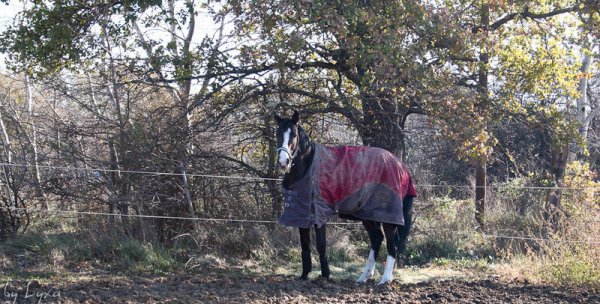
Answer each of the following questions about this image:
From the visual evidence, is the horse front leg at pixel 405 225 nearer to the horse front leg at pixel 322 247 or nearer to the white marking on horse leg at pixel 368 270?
the white marking on horse leg at pixel 368 270

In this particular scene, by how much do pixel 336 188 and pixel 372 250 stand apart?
106 cm

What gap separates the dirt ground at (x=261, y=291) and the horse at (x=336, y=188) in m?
0.67

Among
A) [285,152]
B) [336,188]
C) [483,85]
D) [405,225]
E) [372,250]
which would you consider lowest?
[372,250]

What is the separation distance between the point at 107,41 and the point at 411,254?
574 cm

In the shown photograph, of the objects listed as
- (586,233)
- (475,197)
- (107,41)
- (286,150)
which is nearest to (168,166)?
(107,41)

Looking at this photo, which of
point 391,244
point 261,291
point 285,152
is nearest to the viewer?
point 261,291

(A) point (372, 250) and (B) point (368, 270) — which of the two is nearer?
(B) point (368, 270)

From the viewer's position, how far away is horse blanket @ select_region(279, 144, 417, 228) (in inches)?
295

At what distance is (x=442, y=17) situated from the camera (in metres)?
8.73

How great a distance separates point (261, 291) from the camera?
6.65 m

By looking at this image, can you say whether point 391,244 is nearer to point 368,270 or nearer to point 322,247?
point 368,270

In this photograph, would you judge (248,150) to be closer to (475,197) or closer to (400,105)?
(400,105)

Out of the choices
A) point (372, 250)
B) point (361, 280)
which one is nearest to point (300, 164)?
point (372, 250)

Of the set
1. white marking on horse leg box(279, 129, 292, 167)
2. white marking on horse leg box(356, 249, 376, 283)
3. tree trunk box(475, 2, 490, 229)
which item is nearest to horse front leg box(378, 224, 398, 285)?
white marking on horse leg box(356, 249, 376, 283)
